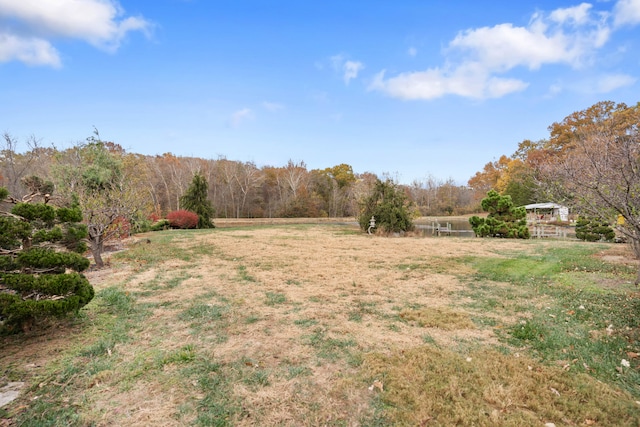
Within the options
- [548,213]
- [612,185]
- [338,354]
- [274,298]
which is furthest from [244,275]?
[548,213]

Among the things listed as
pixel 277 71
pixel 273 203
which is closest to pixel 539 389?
pixel 277 71

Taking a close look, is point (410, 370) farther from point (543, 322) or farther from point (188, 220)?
point (188, 220)

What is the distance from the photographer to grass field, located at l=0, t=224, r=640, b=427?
6.56 feet

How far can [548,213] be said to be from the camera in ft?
97.0

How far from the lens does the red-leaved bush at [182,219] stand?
56.3ft

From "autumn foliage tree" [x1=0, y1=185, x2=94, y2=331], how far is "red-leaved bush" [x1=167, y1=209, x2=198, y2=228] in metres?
14.6

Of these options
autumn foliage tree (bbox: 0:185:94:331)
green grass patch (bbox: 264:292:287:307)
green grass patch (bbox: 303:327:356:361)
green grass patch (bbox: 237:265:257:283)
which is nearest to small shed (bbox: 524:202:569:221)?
green grass patch (bbox: 237:265:257:283)

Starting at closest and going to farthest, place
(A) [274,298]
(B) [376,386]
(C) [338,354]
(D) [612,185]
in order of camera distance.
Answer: (B) [376,386], (C) [338,354], (D) [612,185], (A) [274,298]

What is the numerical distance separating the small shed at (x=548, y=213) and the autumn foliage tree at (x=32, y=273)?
76.9 ft

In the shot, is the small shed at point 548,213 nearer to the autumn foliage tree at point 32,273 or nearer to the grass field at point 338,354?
the grass field at point 338,354

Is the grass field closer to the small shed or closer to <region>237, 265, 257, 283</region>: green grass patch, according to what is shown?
<region>237, 265, 257, 283</region>: green grass patch

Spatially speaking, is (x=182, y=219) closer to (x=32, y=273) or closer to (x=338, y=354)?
(x=32, y=273)

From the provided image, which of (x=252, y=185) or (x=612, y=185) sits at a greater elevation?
(x=252, y=185)

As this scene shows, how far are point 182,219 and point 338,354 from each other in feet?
54.5
